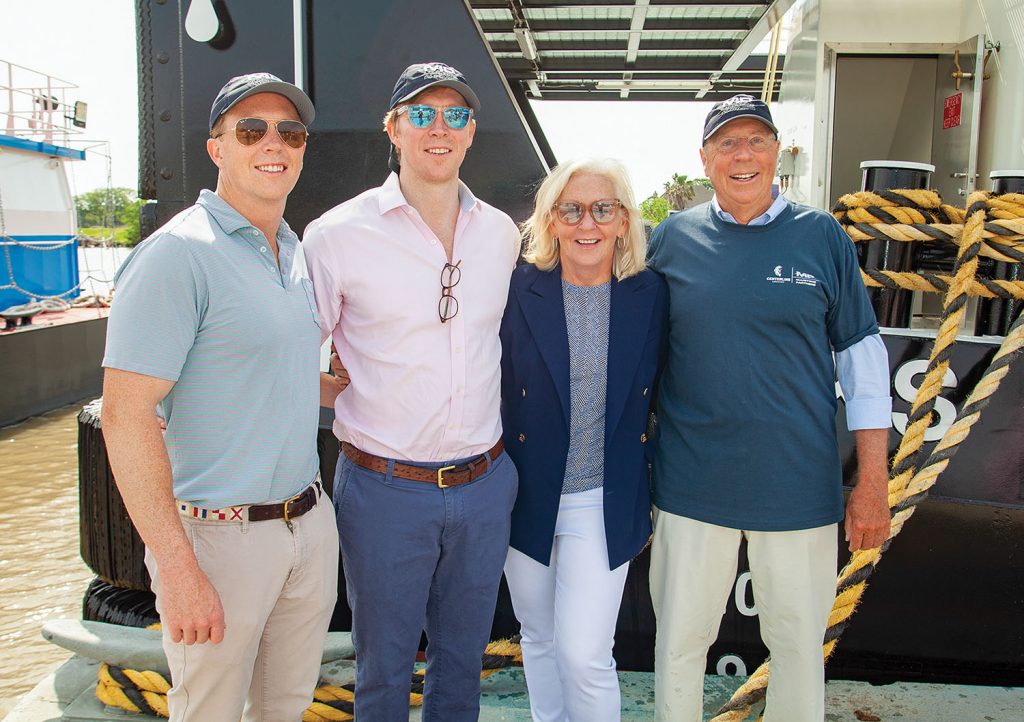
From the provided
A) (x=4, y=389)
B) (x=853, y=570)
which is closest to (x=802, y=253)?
(x=853, y=570)

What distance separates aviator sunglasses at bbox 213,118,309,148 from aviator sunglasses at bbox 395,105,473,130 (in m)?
0.33

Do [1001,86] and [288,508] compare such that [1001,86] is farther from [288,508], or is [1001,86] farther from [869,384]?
[288,508]

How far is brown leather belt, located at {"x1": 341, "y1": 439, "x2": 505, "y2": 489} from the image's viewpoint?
2.23m

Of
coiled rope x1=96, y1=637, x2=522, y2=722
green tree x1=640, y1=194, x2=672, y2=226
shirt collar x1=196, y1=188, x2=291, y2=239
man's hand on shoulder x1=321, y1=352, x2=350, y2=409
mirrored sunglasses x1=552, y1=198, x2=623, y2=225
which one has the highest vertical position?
green tree x1=640, y1=194, x2=672, y2=226

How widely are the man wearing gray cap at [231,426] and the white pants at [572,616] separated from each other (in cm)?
62

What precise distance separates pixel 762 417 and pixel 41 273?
14935 mm

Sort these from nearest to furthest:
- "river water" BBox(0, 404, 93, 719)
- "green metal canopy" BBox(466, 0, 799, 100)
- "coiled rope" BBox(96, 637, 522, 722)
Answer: "coiled rope" BBox(96, 637, 522, 722), "green metal canopy" BBox(466, 0, 799, 100), "river water" BBox(0, 404, 93, 719)

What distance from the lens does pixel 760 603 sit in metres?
2.42

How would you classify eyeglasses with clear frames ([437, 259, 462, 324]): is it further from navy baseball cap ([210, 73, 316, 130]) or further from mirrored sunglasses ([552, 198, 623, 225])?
navy baseball cap ([210, 73, 316, 130])

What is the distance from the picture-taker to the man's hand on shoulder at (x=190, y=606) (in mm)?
1749

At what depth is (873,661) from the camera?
298cm

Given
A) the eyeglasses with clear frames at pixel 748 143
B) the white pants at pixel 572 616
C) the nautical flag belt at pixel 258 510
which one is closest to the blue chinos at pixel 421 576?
the white pants at pixel 572 616

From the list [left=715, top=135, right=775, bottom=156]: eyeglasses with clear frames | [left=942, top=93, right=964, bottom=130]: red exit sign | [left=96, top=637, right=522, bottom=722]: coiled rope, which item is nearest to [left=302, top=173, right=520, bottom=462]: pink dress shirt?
[left=715, top=135, right=775, bottom=156]: eyeglasses with clear frames

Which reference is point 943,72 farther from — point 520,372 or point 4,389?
point 4,389
